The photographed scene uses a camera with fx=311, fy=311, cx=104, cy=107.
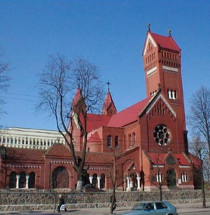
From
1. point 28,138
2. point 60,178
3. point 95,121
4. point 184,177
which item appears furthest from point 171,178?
point 28,138

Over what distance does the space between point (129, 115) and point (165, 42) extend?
19286mm

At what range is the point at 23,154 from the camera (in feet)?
132

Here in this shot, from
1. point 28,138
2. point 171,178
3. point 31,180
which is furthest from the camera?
point 28,138

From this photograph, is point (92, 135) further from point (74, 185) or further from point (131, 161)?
point (74, 185)

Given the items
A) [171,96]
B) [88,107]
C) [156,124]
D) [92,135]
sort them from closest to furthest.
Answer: [88,107]
[156,124]
[92,135]
[171,96]

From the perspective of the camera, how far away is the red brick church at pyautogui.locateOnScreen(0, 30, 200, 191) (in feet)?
132

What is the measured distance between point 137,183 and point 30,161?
52.0 ft

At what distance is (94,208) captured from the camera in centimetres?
3117

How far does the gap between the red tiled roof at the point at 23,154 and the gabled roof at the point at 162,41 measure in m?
33.9

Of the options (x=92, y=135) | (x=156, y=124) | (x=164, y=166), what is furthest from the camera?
(x=92, y=135)

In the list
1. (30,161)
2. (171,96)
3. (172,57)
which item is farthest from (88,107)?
(172,57)

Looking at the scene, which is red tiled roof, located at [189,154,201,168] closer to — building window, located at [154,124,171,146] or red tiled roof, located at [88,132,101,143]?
building window, located at [154,124,171,146]

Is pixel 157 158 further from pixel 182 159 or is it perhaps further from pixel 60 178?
pixel 60 178

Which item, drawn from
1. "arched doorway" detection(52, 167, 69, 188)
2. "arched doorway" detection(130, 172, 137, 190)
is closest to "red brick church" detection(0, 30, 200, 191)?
"arched doorway" detection(52, 167, 69, 188)
